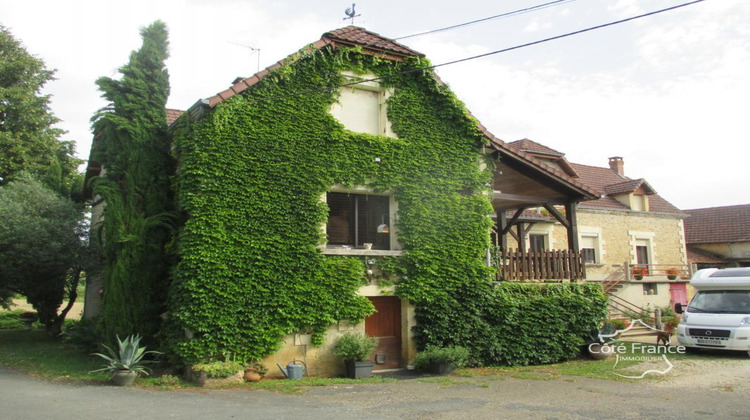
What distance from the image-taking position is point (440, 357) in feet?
38.3

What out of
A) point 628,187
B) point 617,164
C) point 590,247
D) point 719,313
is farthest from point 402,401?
point 617,164

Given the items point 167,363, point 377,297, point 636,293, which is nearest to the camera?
point 167,363

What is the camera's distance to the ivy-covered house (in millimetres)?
10766

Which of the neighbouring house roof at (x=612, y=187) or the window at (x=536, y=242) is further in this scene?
the neighbouring house roof at (x=612, y=187)

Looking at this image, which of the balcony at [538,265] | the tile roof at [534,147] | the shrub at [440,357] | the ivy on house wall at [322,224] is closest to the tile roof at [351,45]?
the ivy on house wall at [322,224]

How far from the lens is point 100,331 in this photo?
12.8 metres

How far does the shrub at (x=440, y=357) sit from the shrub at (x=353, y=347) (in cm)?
120

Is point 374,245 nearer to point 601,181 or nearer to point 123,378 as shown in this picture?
point 123,378

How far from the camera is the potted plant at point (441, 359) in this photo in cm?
1170

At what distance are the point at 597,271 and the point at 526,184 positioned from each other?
35.9ft

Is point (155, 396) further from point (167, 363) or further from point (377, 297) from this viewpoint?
point (377, 297)

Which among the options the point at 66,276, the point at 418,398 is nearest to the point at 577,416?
the point at 418,398

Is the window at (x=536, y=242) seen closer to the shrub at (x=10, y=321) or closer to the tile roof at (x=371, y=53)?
the tile roof at (x=371, y=53)

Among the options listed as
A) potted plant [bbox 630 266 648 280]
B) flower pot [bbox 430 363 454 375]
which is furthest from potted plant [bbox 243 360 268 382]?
potted plant [bbox 630 266 648 280]
